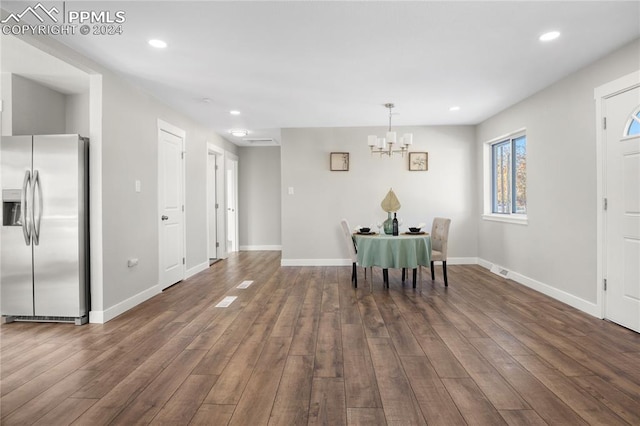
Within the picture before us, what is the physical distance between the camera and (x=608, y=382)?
6.76 ft

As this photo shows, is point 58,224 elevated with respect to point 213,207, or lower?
lower

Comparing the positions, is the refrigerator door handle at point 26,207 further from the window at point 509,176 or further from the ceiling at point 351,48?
the window at point 509,176

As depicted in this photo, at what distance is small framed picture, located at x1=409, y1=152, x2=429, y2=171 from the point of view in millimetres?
6043

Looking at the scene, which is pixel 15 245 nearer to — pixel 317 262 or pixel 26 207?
pixel 26 207

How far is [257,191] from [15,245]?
509 centimetres

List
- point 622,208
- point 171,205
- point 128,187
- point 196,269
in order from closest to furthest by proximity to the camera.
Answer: point 622,208, point 128,187, point 171,205, point 196,269

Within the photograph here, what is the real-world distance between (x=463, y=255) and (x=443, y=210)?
2.85 feet

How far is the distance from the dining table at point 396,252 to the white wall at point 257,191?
406 centimetres

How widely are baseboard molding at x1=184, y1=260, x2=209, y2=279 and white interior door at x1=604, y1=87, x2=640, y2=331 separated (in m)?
5.00

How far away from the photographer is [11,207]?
3258 millimetres

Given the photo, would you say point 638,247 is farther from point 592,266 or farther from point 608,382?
point 608,382

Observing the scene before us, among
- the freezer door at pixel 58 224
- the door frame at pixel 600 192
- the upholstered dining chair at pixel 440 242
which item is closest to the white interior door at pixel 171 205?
the freezer door at pixel 58 224

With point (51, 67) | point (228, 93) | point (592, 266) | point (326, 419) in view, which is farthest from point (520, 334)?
point (51, 67)

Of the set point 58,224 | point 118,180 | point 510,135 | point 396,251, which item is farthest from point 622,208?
point 58,224
